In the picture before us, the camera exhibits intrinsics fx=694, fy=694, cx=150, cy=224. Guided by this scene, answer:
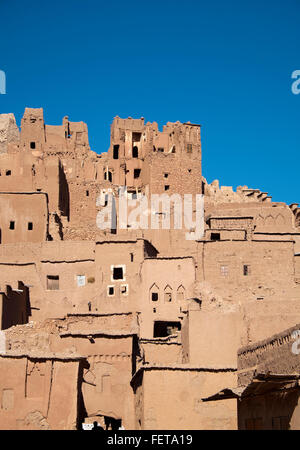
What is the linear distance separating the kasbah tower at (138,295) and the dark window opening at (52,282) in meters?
0.07

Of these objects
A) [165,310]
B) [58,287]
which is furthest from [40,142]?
[165,310]

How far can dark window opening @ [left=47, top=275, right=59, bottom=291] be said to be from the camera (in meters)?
33.4

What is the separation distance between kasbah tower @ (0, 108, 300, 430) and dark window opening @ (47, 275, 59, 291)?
0.07 metres

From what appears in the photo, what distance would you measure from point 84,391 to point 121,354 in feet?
6.79

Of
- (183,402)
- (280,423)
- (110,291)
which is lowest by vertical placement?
(280,423)

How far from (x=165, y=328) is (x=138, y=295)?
6.36 feet

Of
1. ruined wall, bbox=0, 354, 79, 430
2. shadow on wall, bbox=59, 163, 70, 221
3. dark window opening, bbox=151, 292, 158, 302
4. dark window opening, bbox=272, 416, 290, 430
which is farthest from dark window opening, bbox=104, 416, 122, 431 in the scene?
shadow on wall, bbox=59, 163, 70, 221

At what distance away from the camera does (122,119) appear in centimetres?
4878

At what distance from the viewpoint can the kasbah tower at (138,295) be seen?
20984mm

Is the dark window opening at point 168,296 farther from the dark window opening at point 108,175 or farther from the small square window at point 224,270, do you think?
the dark window opening at point 108,175

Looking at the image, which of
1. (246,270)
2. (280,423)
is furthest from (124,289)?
(280,423)

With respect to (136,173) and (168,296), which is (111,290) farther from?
(136,173)

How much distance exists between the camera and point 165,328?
3161 cm
